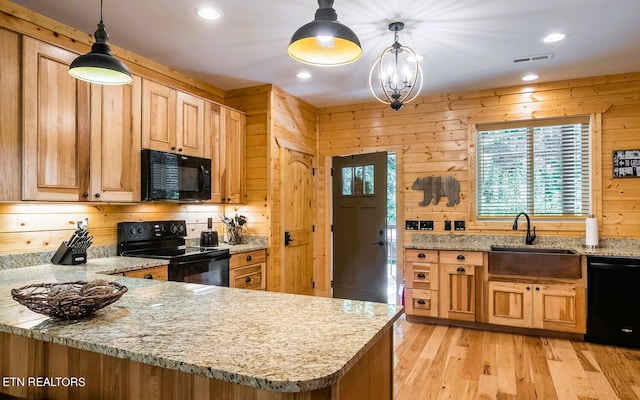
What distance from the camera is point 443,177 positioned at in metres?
4.74

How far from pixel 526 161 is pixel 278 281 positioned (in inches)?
130

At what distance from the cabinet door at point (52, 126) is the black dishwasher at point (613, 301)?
4583 millimetres

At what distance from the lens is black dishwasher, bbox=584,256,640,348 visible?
349 cm

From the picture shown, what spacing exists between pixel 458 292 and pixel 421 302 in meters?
0.43

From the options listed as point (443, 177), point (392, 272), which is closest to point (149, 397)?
point (443, 177)

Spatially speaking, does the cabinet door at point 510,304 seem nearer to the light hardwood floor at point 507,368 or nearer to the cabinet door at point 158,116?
the light hardwood floor at point 507,368

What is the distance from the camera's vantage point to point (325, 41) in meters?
1.66

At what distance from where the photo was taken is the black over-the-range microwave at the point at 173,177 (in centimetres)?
320

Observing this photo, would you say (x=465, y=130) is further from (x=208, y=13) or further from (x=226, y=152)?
(x=208, y=13)

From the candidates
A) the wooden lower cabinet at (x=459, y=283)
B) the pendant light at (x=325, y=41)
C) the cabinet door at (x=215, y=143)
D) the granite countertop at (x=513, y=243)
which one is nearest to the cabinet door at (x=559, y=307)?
the granite countertop at (x=513, y=243)

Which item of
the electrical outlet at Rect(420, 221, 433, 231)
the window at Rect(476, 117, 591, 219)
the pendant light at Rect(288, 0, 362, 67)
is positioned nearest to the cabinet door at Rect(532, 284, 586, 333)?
the window at Rect(476, 117, 591, 219)

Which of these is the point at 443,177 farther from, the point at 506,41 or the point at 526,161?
the point at 506,41

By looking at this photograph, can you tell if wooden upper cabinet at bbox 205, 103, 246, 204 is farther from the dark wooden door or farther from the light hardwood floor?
the light hardwood floor

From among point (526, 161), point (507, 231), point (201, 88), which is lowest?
point (507, 231)
